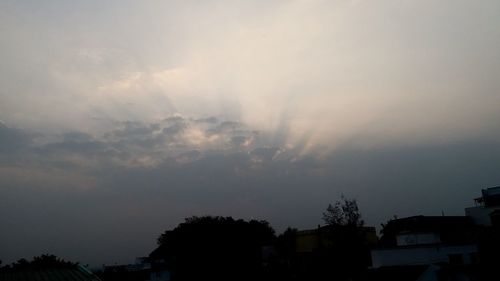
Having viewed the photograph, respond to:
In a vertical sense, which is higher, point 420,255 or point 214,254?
point 214,254

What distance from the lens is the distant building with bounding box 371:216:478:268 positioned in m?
31.0

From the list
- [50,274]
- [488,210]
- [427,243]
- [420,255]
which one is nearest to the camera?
[50,274]

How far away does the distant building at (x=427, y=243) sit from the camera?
102 feet

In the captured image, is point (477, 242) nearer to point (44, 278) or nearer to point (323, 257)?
point (323, 257)

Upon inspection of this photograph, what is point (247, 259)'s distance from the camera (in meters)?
46.6

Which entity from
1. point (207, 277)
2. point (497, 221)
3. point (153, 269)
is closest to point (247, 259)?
point (207, 277)

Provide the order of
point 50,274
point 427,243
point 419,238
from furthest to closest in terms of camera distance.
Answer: point 419,238 < point 427,243 < point 50,274

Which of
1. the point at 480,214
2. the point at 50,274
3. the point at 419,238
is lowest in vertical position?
the point at 50,274

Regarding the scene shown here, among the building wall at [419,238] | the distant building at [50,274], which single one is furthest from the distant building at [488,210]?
the distant building at [50,274]

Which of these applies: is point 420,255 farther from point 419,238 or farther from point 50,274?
point 50,274

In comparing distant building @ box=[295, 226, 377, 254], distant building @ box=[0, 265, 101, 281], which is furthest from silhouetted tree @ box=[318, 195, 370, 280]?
distant building @ box=[0, 265, 101, 281]

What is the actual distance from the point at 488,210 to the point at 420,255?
1864 cm

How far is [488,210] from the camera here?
145 feet

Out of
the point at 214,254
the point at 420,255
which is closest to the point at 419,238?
the point at 420,255
